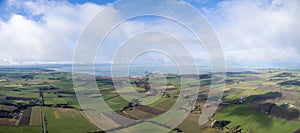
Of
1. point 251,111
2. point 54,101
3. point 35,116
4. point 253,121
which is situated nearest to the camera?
point 253,121

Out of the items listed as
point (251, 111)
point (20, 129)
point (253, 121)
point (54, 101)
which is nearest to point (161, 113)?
point (253, 121)

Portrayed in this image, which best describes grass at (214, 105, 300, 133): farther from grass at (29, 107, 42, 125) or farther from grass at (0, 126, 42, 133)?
grass at (29, 107, 42, 125)

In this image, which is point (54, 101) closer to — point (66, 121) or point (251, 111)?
point (66, 121)

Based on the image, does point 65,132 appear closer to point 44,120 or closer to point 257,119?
point 44,120

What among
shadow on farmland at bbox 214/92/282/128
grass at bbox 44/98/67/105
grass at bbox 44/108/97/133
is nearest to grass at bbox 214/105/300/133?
shadow on farmland at bbox 214/92/282/128

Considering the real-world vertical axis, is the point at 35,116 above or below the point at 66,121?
above

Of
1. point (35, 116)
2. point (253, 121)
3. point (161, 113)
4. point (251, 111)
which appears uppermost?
point (161, 113)
